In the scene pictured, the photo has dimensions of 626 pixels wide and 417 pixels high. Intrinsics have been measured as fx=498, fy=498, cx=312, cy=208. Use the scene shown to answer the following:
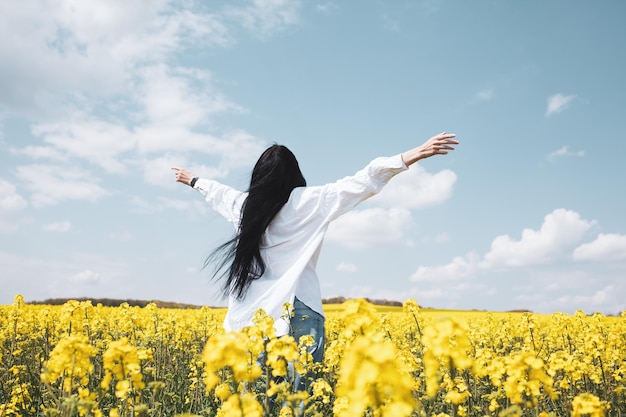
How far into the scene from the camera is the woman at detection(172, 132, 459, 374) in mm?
4559

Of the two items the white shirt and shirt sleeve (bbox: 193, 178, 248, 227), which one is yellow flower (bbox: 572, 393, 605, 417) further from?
shirt sleeve (bbox: 193, 178, 248, 227)

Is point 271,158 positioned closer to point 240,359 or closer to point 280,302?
point 280,302

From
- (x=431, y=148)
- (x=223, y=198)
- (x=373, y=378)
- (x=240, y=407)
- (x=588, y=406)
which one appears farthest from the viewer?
(x=223, y=198)

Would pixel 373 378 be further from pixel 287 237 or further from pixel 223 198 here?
pixel 223 198

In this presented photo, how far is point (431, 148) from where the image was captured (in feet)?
14.5

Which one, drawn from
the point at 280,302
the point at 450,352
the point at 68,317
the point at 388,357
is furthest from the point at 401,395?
the point at 68,317

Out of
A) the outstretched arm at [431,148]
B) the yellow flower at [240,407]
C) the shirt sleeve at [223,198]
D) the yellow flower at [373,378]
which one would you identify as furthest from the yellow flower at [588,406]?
the shirt sleeve at [223,198]

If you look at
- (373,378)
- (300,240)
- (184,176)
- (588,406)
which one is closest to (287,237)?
(300,240)

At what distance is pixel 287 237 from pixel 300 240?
0.14 metres

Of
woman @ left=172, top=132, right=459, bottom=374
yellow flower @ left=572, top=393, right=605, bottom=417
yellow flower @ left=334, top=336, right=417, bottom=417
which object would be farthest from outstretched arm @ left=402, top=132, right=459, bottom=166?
yellow flower @ left=334, top=336, right=417, bottom=417

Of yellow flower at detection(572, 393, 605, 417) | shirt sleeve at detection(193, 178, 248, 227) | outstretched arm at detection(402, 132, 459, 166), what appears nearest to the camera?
yellow flower at detection(572, 393, 605, 417)

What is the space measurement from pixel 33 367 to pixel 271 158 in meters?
A: 5.93

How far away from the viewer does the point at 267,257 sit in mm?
4820

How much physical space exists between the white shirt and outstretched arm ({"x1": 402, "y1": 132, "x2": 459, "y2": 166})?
0.09 m
